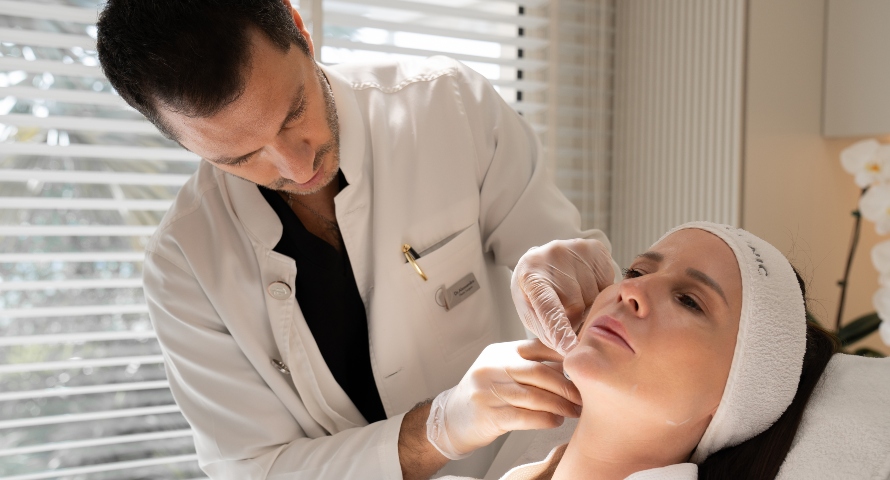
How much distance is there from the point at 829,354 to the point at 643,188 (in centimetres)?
155

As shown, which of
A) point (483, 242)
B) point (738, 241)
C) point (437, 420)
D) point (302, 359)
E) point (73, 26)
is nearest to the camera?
point (738, 241)

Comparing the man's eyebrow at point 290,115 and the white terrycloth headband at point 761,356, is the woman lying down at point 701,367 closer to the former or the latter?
the white terrycloth headband at point 761,356

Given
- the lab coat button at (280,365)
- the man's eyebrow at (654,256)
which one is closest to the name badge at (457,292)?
the lab coat button at (280,365)

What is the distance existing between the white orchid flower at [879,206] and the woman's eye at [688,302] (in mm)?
1119

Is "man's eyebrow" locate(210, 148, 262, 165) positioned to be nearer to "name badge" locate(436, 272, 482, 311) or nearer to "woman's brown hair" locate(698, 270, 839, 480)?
"name badge" locate(436, 272, 482, 311)

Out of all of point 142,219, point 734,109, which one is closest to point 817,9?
point 734,109

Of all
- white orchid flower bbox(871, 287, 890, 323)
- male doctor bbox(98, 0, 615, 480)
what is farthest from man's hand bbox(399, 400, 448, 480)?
white orchid flower bbox(871, 287, 890, 323)

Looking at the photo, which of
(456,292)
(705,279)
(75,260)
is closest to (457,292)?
(456,292)

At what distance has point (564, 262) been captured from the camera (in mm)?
1393

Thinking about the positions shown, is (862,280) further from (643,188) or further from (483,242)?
(483,242)

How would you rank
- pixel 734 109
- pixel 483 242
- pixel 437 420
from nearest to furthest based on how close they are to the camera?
pixel 437 420 → pixel 483 242 → pixel 734 109

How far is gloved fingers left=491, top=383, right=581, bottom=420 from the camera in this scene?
1.25 m

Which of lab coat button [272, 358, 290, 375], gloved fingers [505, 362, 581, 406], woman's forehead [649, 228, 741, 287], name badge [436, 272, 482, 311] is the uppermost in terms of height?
woman's forehead [649, 228, 741, 287]

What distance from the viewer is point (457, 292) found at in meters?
1.64
